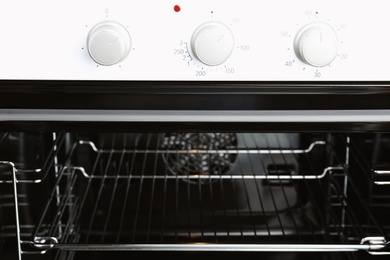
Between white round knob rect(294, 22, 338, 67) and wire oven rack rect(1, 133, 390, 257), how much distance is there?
0.42 meters

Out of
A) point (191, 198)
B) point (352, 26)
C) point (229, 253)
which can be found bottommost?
point (229, 253)

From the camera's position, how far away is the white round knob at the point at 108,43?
0.81 metres

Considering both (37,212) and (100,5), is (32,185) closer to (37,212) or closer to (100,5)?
(37,212)

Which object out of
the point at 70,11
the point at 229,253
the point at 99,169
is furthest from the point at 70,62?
the point at 229,253

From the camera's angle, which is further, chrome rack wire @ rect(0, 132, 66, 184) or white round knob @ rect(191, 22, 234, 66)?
chrome rack wire @ rect(0, 132, 66, 184)

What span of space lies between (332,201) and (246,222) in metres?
0.19

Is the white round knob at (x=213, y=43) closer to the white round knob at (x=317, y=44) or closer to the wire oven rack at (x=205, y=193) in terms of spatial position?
the white round knob at (x=317, y=44)

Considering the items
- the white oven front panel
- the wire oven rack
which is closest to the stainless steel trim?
the white oven front panel

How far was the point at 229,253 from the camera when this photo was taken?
125 cm

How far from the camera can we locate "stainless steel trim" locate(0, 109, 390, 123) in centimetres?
87

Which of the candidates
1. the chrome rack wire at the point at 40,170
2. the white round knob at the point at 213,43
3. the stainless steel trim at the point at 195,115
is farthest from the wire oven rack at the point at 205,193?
the white round knob at the point at 213,43

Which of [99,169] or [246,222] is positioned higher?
[99,169]

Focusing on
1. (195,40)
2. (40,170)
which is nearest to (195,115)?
(195,40)

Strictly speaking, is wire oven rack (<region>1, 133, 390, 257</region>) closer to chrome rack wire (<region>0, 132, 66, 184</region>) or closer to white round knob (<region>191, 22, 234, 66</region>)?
chrome rack wire (<region>0, 132, 66, 184</region>)
